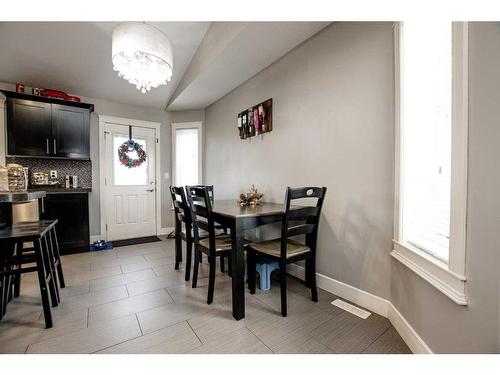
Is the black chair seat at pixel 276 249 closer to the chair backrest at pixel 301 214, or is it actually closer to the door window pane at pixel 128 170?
the chair backrest at pixel 301 214

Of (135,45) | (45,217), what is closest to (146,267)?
(45,217)

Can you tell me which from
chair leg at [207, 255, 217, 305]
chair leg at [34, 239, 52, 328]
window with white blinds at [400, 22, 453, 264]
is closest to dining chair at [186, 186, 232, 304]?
chair leg at [207, 255, 217, 305]

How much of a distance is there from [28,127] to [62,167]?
2.30 ft

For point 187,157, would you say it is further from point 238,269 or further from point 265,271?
point 238,269

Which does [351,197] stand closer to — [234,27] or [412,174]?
[412,174]

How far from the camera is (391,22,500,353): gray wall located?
0.80 metres

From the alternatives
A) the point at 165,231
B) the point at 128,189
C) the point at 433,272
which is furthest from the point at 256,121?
the point at 165,231

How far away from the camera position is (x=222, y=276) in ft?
7.50

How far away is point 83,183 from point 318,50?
3926 mm

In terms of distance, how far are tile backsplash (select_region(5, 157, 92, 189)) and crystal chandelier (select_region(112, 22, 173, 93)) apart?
7.78 feet

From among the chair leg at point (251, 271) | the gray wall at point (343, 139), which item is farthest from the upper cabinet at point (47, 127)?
the chair leg at point (251, 271)

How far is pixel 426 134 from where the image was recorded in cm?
125

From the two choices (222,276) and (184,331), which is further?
(222,276)

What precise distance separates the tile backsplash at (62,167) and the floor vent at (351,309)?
3.98 m
